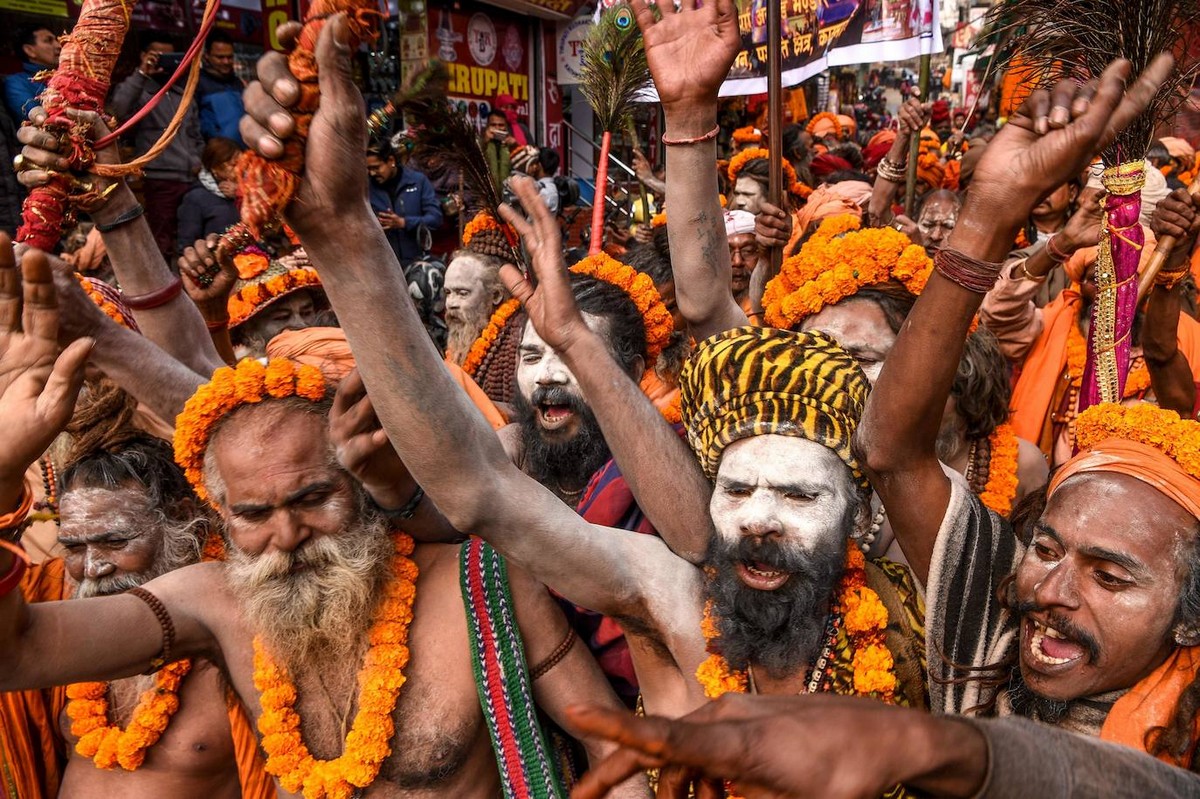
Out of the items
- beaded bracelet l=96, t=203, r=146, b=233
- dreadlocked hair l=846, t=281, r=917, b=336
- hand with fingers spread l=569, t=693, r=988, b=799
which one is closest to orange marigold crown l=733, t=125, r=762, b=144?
dreadlocked hair l=846, t=281, r=917, b=336

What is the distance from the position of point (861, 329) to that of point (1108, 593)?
1220 millimetres

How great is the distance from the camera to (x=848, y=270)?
10.1 feet

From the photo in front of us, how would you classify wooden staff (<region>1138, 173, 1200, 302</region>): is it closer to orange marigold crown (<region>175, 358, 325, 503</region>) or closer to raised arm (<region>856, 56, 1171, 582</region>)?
raised arm (<region>856, 56, 1171, 582</region>)

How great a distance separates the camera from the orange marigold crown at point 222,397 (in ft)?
8.12

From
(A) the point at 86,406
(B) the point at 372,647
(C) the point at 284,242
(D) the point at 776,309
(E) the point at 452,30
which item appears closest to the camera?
(B) the point at 372,647

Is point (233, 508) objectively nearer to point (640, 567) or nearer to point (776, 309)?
point (640, 567)

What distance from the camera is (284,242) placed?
567 cm

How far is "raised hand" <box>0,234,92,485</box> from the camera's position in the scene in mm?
1843

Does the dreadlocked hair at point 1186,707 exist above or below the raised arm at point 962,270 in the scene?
below

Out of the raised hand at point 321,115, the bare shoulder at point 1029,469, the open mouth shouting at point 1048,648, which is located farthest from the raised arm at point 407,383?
the bare shoulder at point 1029,469

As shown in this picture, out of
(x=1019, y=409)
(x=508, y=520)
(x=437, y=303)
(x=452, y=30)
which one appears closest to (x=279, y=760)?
(x=508, y=520)

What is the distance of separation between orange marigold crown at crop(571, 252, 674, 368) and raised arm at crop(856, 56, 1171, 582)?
63.1 inches

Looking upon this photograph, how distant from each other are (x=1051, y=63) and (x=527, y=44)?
12130 millimetres

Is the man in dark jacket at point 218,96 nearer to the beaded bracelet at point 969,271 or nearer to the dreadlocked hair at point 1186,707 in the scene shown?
the beaded bracelet at point 969,271
